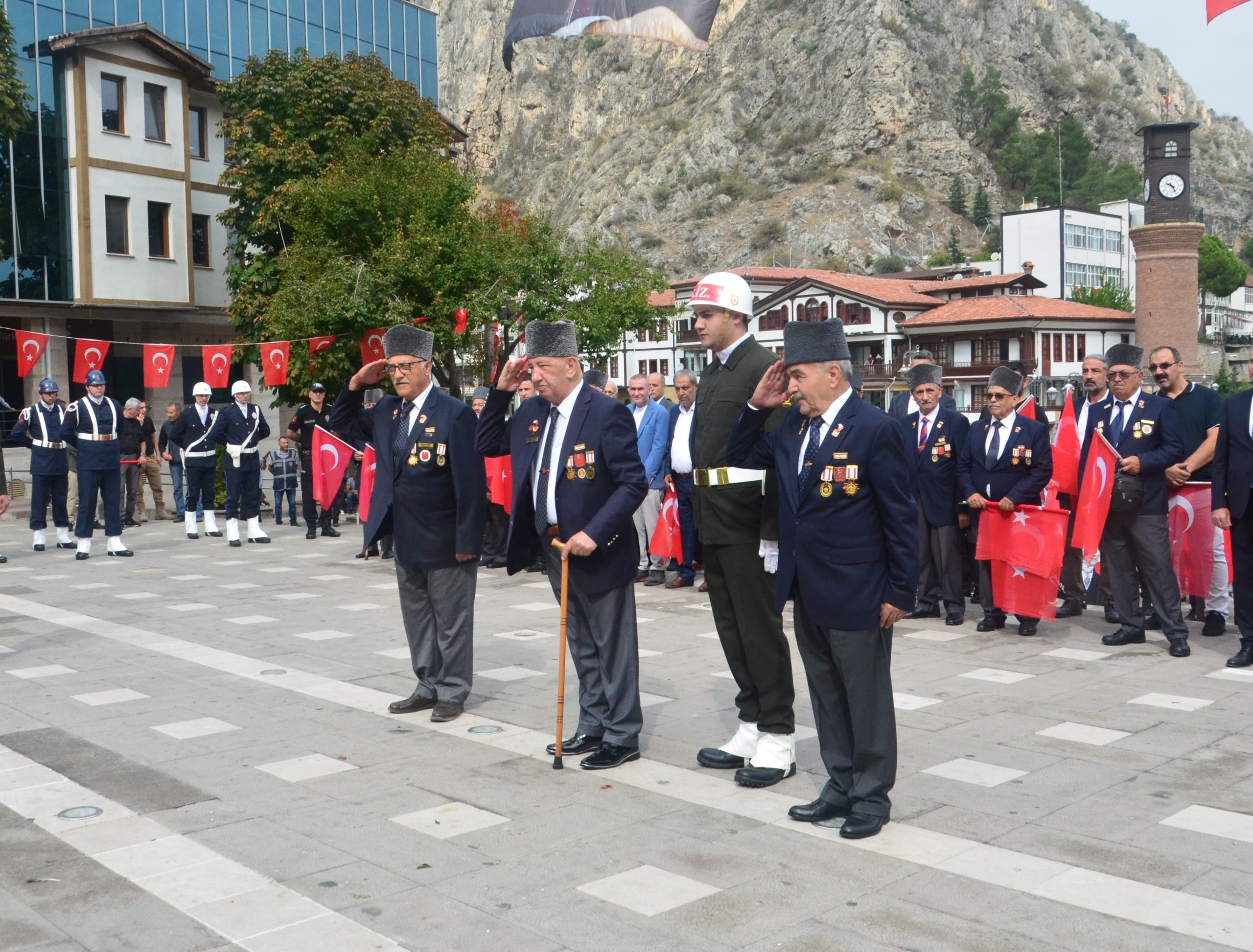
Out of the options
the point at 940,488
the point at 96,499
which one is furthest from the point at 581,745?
the point at 96,499

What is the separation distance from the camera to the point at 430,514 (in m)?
6.75

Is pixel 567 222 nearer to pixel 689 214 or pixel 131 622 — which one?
pixel 689 214

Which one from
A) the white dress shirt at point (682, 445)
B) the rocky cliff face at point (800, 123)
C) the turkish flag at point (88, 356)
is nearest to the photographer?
the white dress shirt at point (682, 445)

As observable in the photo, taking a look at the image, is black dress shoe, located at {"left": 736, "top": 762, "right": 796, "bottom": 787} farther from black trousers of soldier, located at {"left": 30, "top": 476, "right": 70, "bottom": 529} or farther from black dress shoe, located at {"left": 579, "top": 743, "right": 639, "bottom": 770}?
black trousers of soldier, located at {"left": 30, "top": 476, "right": 70, "bottom": 529}

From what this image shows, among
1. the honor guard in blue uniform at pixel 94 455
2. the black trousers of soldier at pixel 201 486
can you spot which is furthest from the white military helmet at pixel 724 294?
the black trousers of soldier at pixel 201 486

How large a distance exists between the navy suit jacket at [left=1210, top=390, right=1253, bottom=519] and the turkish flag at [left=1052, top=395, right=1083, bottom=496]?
64.5 inches

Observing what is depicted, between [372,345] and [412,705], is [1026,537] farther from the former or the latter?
[372,345]

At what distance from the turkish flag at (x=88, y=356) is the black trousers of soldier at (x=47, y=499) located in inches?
108

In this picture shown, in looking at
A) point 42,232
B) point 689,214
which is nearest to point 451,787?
point 42,232

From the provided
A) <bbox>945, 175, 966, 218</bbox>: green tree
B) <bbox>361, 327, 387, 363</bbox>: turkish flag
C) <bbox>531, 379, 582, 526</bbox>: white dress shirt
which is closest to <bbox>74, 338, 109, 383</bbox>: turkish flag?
<bbox>361, 327, 387, 363</bbox>: turkish flag

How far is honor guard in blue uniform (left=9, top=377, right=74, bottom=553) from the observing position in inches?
594

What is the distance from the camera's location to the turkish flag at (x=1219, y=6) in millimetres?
7113

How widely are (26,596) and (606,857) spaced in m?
9.15

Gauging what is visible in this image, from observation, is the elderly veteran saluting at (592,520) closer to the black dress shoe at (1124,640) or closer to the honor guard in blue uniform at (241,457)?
the black dress shoe at (1124,640)
